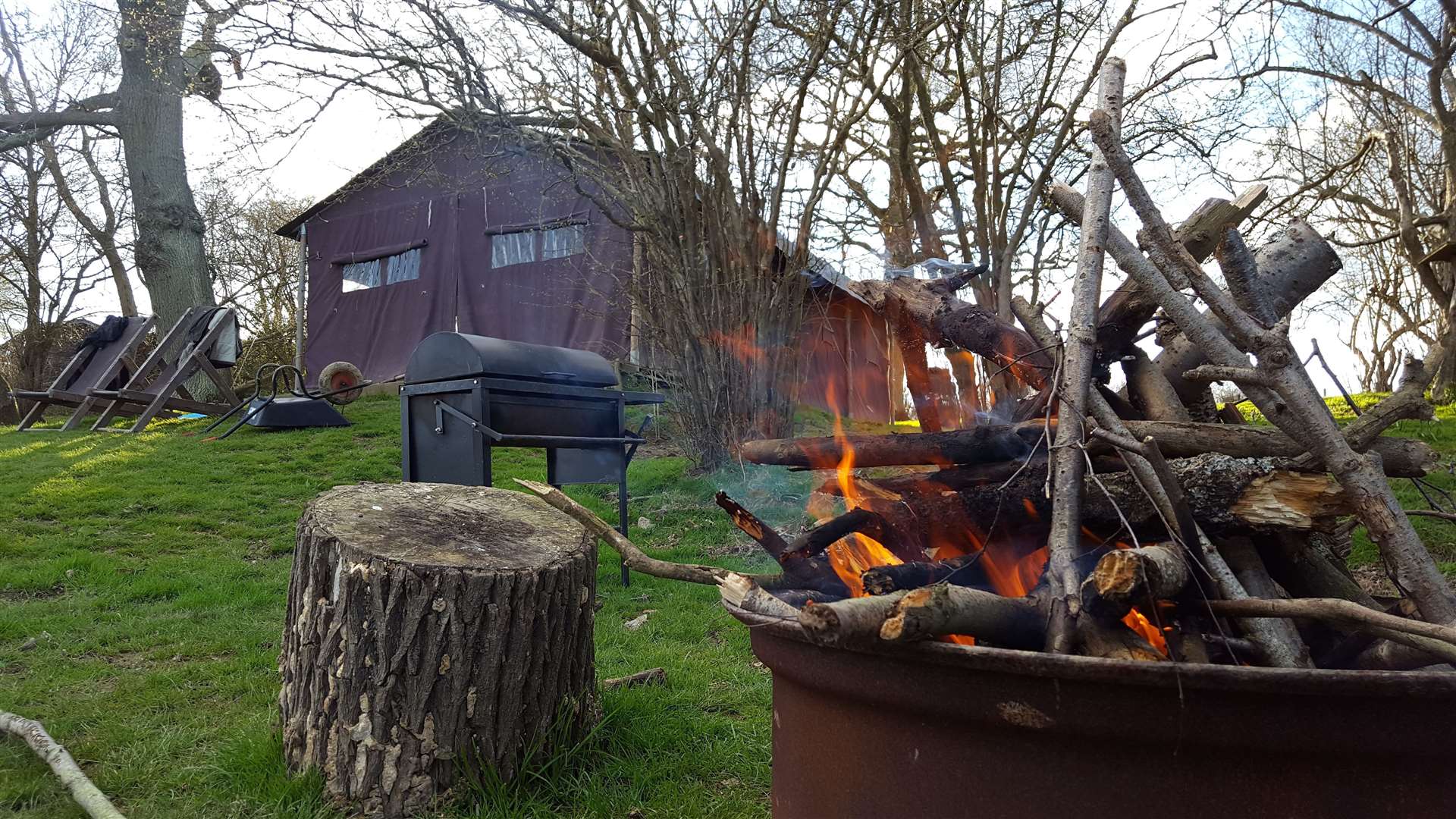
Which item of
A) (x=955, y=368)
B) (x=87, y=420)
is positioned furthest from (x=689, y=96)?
(x=87, y=420)

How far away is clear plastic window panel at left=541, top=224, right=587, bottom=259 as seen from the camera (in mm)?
11031

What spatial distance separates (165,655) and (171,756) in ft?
4.05

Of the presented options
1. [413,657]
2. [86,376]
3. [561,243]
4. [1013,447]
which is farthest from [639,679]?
[86,376]

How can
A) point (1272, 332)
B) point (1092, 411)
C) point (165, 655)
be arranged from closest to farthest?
point (1272, 332)
point (1092, 411)
point (165, 655)

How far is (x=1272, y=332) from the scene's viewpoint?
4.45 feet

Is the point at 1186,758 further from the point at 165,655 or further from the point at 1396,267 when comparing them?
the point at 1396,267

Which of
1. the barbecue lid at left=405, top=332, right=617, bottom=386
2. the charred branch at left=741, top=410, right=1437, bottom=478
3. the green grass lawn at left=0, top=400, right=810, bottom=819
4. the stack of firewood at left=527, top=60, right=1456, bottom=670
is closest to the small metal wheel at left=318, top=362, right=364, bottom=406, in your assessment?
the green grass lawn at left=0, top=400, right=810, bottom=819

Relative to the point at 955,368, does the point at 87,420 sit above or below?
below

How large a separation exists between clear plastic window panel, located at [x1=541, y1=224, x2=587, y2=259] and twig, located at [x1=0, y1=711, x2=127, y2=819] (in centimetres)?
891

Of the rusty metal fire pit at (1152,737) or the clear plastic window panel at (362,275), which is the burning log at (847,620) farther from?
the clear plastic window panel at (362,275)

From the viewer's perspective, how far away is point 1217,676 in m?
1.02

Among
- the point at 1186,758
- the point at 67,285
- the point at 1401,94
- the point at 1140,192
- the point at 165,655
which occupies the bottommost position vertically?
the point at 165,655

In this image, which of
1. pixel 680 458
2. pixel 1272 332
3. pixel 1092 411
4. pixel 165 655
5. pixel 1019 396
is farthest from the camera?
pixel 680 458

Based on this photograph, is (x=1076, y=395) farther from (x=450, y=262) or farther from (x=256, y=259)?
(x=256, y=259)
